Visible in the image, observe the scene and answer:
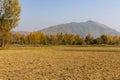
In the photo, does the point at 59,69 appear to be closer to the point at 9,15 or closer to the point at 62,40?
the point at 9,15

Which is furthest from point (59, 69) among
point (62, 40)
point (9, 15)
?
point (62, 40)

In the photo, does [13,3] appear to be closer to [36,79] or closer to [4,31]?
[4,31]

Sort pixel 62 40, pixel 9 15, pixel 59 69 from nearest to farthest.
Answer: pixel 59 69 → pixel 9 15 → pixel 62 40

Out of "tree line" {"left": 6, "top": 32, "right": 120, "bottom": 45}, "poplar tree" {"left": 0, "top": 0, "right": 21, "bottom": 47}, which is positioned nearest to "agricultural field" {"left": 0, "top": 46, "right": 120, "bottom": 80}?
"poplar tree" {"left": 0, "top": 0, "right": 21, "bottom": 47}

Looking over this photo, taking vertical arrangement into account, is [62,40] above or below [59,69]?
above

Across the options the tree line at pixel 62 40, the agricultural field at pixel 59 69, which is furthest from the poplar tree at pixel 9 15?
the tree line at pixel 62 40

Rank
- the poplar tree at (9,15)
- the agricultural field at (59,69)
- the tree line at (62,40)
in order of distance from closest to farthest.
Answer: the agricultural field at (59,69), the poplar tree at (9,15), the tree line at (62,40)

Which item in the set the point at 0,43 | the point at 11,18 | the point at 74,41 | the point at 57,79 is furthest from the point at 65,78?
the point at 74,41

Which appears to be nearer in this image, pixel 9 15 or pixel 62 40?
pixel 9 15

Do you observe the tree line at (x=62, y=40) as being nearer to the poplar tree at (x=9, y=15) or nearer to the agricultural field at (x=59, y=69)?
the poplar tree at (x=9, y=15)

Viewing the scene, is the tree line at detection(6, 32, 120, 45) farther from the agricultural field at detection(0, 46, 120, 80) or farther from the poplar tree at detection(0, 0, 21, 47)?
the agricultural field at detection(0, 46, 120, 80)

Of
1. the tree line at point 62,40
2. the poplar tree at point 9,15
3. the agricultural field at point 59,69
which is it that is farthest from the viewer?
the tree line at point 62,40

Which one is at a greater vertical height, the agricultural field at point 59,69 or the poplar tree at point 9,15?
the poplar tree at point 9,15

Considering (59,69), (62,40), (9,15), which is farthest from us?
(62,40)
